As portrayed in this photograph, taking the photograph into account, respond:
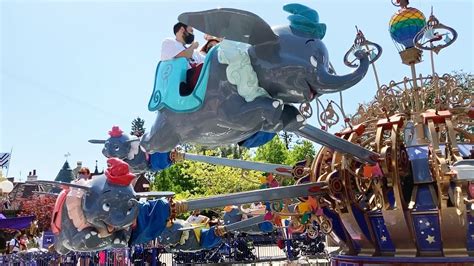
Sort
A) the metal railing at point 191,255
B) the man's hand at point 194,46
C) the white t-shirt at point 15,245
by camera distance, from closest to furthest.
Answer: the man's hand at point 194,46 → the metal railing at point 191,255 → the white t-shirt at point 15,245

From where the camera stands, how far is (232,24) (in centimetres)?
400

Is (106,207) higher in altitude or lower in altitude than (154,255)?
higher

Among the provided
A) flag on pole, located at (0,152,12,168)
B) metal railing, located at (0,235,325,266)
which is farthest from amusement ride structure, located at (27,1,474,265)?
flag on pole, located at (0,152,12,168)

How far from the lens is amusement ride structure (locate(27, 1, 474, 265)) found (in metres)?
4.25

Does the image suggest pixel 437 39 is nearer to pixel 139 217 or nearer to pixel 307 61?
pixel 307 61

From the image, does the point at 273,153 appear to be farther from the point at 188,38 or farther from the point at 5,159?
the point at 188,38

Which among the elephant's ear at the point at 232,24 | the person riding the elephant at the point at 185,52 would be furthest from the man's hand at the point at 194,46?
the elephant's ear at the point at 232,24

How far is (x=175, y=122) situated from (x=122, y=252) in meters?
9.89

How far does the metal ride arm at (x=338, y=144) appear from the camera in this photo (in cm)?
524

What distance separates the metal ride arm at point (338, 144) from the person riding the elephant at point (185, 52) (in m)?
1.31

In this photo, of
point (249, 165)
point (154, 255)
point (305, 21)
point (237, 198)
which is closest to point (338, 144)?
point (237, 198)

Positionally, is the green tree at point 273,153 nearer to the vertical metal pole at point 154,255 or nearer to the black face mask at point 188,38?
the vertical metal pole at point 154,255

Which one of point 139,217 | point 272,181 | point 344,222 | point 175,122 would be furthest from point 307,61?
point 272,181

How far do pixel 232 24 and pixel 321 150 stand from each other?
3386 millimetres
